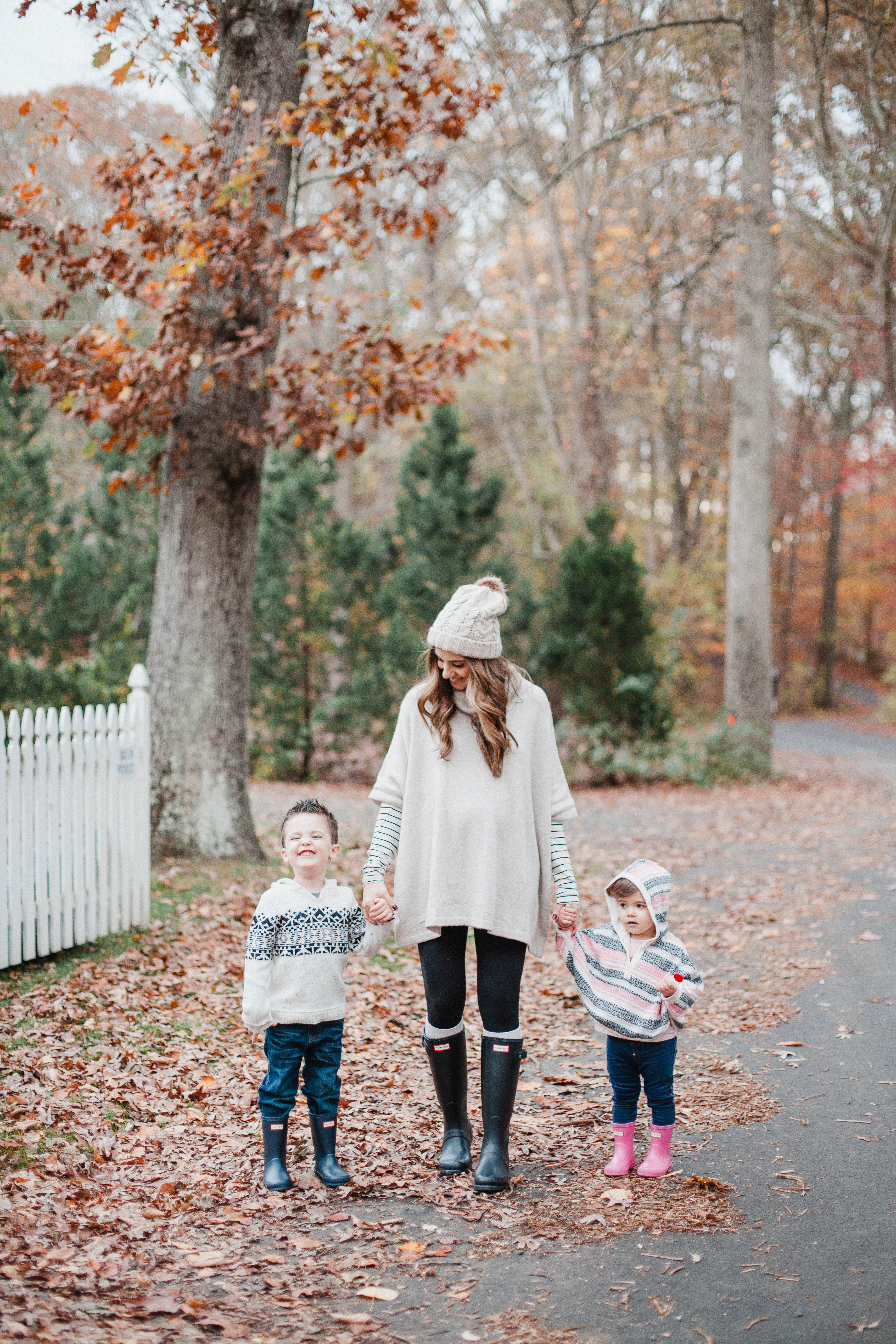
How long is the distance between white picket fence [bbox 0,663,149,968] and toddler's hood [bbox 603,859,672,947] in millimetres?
3144

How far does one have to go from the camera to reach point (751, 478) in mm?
15258

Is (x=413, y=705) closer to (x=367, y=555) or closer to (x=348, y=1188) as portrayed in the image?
(x=348, y=1188)

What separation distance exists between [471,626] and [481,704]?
26 cm

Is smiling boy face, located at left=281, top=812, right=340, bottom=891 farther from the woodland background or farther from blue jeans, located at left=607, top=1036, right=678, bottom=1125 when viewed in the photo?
the woodland background

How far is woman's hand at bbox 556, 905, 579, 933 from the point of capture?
3453 millimetres

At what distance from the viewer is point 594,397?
20.7 m

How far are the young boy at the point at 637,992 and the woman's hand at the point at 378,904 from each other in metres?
0.55

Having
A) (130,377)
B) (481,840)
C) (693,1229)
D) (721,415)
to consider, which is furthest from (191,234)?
(721,415)

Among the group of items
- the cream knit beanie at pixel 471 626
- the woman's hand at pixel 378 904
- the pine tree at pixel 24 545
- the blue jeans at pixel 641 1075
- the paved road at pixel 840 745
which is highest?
the pine tree at pixel 24 545

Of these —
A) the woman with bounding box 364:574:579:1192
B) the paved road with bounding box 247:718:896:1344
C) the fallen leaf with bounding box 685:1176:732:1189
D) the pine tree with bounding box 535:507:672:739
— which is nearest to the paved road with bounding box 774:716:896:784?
the pine tree with bounding box 535:507:672:739

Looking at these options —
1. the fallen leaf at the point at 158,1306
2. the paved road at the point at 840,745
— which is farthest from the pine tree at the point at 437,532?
the fallen leaf at the point at 158,1306

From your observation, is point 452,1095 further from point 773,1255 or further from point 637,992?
point 773,1255

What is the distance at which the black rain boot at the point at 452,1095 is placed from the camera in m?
3.53

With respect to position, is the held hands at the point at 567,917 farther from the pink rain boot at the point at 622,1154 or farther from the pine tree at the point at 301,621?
the pine tree at the point at 301,621
